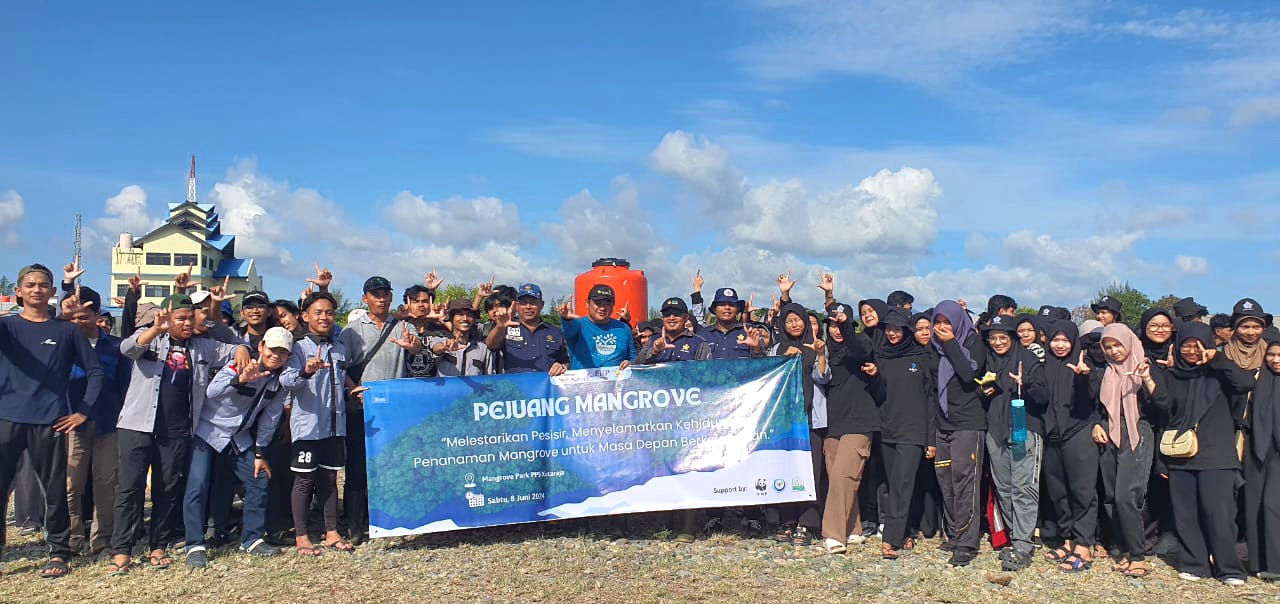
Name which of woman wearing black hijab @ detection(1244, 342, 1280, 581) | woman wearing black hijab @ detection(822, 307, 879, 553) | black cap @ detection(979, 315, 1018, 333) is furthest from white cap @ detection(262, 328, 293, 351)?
woman wearing black hijab @ detection(1244, 342, 1280, 581)

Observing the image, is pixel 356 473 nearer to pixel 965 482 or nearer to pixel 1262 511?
pixel 965 482

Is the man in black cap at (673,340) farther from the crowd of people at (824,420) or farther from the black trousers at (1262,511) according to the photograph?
the black trousers at (1262,511)

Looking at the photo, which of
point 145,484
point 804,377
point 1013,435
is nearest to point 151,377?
point 145,484

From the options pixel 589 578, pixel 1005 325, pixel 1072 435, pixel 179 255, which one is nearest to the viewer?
pixel 589 578

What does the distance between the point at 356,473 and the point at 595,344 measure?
2.32m

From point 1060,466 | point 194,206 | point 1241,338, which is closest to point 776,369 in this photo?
point 1060,466

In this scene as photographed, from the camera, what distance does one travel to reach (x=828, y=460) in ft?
24.2

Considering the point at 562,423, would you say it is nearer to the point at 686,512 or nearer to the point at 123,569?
the point at 686,512

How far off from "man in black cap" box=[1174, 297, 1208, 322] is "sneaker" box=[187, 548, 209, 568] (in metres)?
8.76

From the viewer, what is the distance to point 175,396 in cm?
673

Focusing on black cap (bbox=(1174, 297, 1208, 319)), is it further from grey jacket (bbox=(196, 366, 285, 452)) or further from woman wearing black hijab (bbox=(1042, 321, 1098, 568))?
grey jacket (bbox=(196, 366, 285, 452))

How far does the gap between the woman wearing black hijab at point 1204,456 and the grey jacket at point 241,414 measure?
680 cm

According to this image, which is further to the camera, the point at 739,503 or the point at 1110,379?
the point at 739,503

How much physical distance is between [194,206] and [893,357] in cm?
6748
